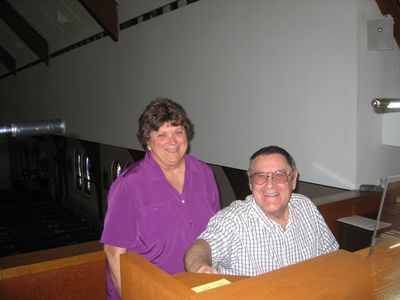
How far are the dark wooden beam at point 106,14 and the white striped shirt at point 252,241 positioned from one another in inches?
277

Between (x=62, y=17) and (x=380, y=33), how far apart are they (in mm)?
8569

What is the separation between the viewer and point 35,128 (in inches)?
41.0

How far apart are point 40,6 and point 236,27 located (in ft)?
24.3

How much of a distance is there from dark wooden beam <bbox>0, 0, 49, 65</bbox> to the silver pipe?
12.1 m

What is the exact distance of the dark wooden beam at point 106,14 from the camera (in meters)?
7.88

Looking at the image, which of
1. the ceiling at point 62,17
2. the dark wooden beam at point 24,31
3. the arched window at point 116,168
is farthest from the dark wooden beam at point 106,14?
the dark wooden beam at point 24,31

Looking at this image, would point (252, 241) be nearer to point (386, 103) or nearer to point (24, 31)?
point (386, 103)

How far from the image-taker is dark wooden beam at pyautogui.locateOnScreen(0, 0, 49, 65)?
11.6 metres

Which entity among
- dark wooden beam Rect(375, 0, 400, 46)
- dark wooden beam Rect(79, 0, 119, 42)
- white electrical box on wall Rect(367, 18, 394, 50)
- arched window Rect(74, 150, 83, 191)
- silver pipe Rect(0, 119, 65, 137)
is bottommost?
arched window Rect(74, 150, 83, 191)

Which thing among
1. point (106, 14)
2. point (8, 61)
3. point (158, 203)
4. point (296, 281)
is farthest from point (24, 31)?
point (296, 281)

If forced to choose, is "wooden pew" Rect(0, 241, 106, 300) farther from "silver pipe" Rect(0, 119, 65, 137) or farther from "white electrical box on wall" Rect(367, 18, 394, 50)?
"white electrical box on wall" Rect(367, 18, 394, 50)

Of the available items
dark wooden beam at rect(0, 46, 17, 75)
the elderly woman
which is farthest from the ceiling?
the elderly woman

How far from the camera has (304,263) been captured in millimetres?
1197

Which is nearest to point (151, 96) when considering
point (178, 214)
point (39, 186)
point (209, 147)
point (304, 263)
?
point (209, 147)
